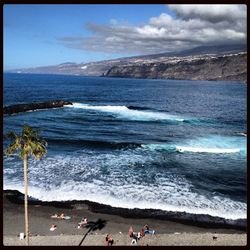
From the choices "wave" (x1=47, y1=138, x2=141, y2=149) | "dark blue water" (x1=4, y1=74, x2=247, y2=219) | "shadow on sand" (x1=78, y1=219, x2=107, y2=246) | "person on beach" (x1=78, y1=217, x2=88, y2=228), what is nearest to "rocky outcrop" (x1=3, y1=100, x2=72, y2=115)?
"dark blue water" (x1=4, y1=74, x2=247, y2=219)

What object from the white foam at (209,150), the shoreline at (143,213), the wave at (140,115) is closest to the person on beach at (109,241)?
the shoreline at (143,213)

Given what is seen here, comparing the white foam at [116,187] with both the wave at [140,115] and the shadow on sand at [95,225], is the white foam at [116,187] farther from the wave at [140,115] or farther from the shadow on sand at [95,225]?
the wave at [140,115]

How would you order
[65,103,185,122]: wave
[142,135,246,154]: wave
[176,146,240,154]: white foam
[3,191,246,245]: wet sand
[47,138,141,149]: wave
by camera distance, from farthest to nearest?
1. [65,103,185,122]: wave
2. [47,138,141,149]: wave
3. [142,135,246,154]: wave
4. [176,146,240,154]: white foam
5. [3,191,246,245]: wet sand

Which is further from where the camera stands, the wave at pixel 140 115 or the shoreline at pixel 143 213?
the wave at pixel 140 115

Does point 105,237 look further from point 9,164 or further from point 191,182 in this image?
point 9,164

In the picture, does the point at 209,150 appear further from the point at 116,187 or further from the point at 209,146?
the point at 116,187

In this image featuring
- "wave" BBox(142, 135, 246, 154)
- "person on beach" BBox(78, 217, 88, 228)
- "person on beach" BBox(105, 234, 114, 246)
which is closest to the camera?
"person on beach" BBox(105, 234, 114, 246)

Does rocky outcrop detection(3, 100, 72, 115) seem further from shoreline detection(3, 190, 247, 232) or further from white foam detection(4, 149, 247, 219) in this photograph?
shoreline detection(3, 190, 247, 232)

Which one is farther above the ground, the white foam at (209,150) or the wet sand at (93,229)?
the white foam at (209,150)

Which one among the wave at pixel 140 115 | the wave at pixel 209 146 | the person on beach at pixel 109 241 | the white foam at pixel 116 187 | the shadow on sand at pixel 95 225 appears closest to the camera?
the person on beach at pixel 109 241
